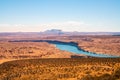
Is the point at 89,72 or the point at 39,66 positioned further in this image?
the point at 39,66

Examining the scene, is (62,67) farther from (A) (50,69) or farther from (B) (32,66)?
(B) (32,66)

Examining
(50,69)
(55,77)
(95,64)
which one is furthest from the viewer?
(95,64)

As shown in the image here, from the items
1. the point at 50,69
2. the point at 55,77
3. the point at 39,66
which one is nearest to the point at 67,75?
the point at 55,77

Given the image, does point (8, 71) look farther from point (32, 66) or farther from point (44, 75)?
point (44, 75)

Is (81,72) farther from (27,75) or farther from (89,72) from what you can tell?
Answer: (27,75)

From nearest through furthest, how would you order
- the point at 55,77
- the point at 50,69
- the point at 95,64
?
the point at 55,77 → the point at 50,69 → the point at 95,64

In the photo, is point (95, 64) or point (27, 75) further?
point (95, 64)

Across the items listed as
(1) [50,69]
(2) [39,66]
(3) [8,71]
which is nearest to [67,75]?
(1) [50,69]
